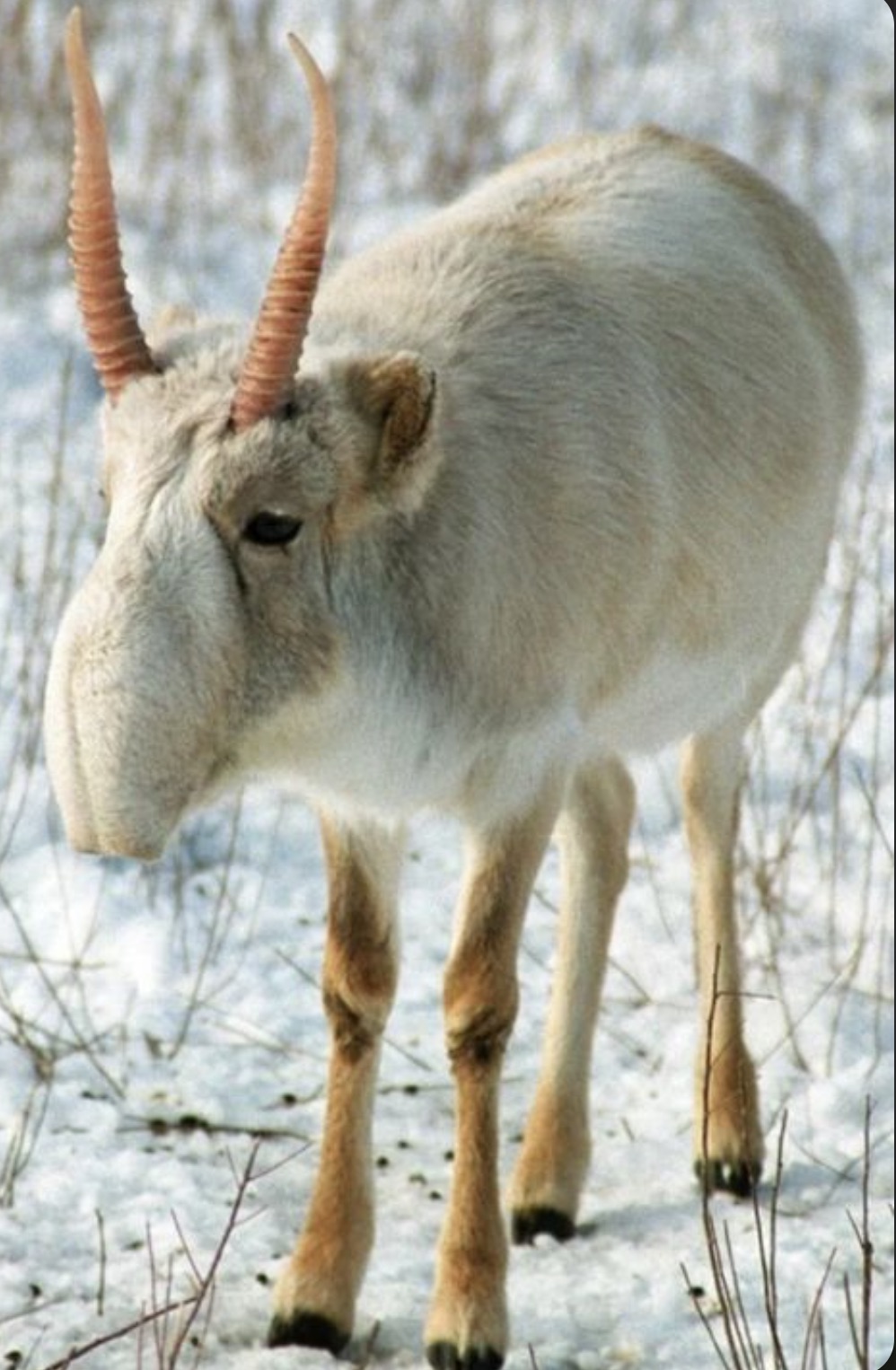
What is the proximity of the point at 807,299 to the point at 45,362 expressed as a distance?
→ 4.68m

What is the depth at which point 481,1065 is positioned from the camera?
4.99 m

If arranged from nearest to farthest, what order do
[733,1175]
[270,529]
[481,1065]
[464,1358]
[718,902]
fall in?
[270,529] < [464,1358] < [481,1065] < [733,1175] < [718,902]

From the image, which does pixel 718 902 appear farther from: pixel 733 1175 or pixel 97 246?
pixel 97 246

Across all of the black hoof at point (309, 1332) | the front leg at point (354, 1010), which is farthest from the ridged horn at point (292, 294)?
the black hoof at point (309, 1332)

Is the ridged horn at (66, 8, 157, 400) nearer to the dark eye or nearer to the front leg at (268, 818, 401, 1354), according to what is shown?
the dark eye

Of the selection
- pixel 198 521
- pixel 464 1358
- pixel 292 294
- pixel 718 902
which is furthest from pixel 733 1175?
pixel 292 294

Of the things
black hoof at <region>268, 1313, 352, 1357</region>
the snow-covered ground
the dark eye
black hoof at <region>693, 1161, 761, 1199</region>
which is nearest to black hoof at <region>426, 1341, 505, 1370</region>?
the snow-covered ground

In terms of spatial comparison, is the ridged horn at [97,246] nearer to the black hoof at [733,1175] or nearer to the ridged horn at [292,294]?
the ridged horn at [292,294]

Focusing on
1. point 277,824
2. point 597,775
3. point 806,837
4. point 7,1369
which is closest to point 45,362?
point 277,824

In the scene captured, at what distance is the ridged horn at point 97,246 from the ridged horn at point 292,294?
23 cm

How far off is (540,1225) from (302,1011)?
1.09 metres

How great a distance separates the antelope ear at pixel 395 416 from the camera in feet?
14.0

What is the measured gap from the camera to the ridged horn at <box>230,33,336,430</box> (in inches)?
159

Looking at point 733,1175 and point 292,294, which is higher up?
point 292,294
